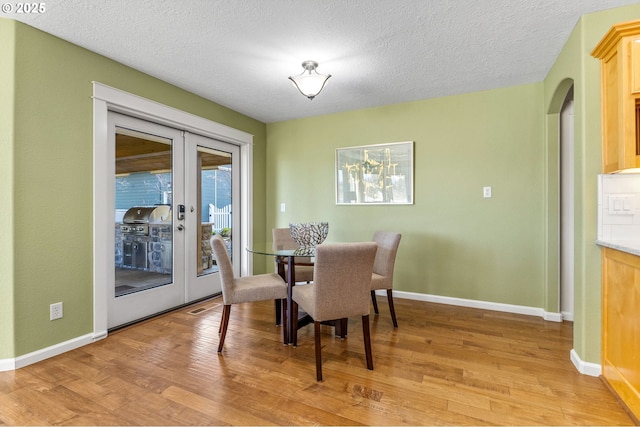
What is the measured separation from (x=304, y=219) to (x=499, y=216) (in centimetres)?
233

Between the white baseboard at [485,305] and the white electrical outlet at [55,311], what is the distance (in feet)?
10.1

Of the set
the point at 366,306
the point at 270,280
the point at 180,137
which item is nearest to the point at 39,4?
the point at 180,137

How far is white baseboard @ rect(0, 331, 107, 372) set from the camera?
2.00 m

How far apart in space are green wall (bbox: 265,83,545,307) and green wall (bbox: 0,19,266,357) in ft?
8.32

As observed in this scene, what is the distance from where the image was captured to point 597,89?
1.91 metres

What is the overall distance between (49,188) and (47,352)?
1173 millimetres

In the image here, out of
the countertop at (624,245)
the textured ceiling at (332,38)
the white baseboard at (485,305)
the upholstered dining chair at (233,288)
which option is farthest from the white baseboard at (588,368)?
the textured ceiling at (332,38)

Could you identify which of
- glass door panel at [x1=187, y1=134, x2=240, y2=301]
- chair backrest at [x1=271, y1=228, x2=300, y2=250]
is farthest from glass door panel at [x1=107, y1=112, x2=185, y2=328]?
chair backrest at [x1=271, y1=228, x2=300, y2=250]

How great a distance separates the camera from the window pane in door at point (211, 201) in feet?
11.7

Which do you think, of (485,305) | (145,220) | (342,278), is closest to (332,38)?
(342,278)

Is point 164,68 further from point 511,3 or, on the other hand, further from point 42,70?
point 511,3

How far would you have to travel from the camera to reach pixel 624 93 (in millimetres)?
1685

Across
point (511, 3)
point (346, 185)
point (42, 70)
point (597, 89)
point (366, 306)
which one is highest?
point (511, 3)

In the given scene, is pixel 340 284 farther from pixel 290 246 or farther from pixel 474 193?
pixel 474 193
